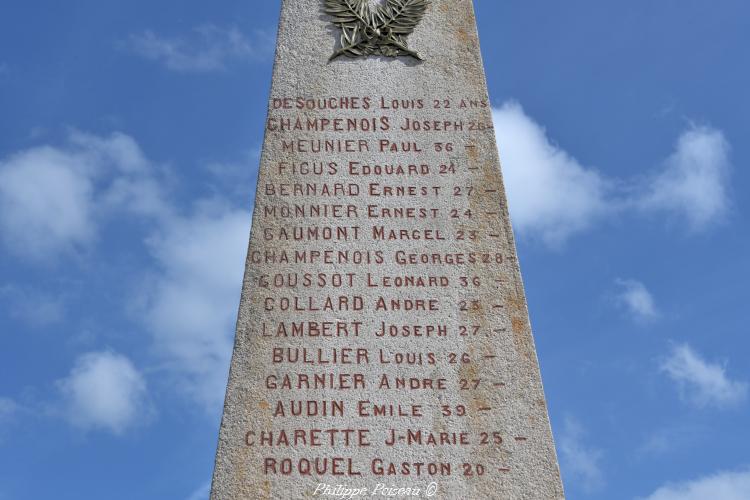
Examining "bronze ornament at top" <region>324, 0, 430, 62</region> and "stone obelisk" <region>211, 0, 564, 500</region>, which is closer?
"stone obelisk" <region>211, 0, 564, 500</region>

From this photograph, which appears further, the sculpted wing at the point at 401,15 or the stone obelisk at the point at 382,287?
the sculpted wing at the point at 401,15

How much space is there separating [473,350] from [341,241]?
163 cm

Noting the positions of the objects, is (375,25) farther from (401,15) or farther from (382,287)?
(382,287)

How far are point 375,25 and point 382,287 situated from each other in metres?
3.09

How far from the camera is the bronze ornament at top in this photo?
9461 mm

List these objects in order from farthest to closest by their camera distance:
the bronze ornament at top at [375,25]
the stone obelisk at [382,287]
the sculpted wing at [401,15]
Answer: the sculpted wing at [401,15] < the bronze ornament at top at [375,25] < the stone obelisk at [382,287]

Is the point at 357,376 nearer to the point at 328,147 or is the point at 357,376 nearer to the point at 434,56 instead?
the point at 328,147

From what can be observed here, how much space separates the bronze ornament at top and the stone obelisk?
0.02m

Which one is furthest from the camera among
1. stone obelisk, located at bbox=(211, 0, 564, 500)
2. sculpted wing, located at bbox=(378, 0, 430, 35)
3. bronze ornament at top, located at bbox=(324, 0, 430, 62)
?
sculpted wing, located at bbox=(378, 0, 430, 35)

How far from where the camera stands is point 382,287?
822 cm

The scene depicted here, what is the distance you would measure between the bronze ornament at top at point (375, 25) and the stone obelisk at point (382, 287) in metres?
0.02

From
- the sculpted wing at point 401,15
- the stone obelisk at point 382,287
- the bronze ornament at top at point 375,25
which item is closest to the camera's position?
the stone obelisk at point 382,287

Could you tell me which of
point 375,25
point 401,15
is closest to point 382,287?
point 375,25

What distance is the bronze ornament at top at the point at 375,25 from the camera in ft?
31.0
